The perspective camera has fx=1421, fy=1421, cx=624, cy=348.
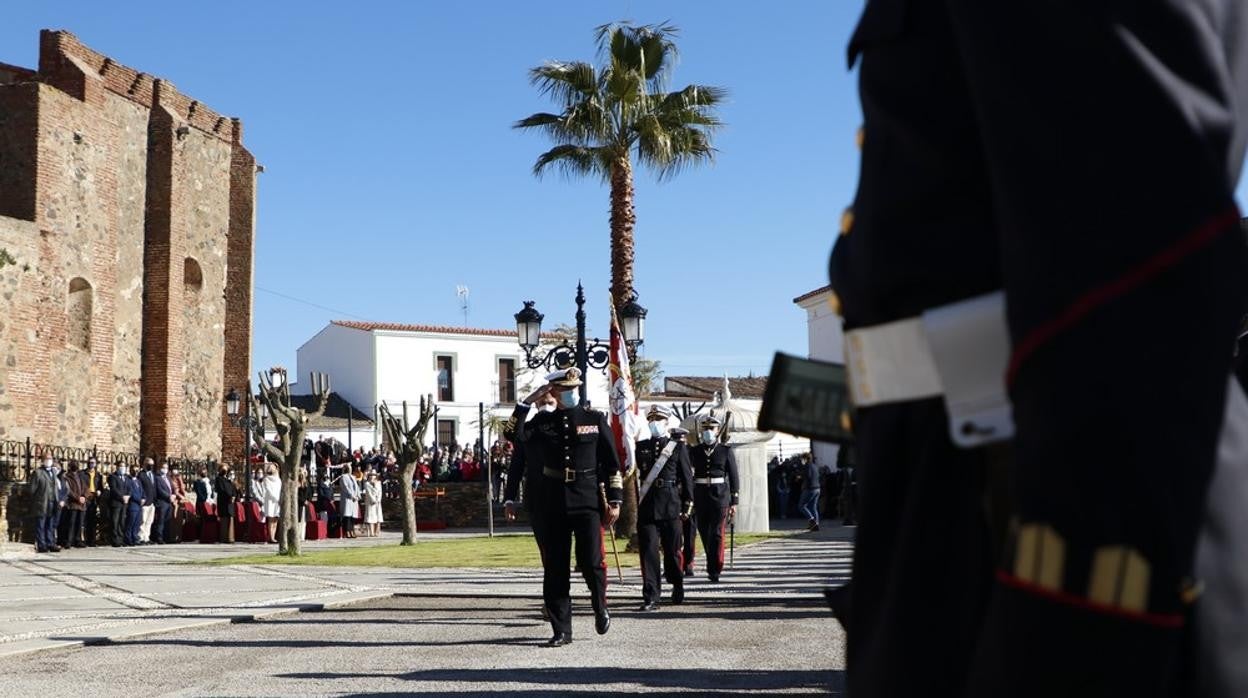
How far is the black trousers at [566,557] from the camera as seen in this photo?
376 inches

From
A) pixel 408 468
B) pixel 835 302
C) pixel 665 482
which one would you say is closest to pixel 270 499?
pixel 408 468

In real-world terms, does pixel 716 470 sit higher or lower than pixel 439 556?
higher

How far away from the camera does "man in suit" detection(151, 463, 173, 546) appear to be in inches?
1232

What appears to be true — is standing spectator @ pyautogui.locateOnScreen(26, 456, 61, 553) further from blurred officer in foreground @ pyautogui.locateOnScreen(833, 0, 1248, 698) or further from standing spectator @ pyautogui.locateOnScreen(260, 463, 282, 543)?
blurred officer in foreground @ pyautogui.locateOnScreen(833, 0, 1248, 698)

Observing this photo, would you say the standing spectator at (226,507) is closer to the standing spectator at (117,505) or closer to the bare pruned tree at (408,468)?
the standing spectator at (117,505)

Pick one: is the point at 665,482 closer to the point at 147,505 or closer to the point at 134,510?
the point at 134,510

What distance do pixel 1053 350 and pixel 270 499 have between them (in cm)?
3169

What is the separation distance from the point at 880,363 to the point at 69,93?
122 feet

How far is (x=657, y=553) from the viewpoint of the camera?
1291cm

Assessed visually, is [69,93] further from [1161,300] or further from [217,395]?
[1161,300]

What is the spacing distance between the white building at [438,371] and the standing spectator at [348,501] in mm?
38647

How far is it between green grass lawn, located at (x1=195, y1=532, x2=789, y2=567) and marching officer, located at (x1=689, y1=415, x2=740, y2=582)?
3113 millimetres

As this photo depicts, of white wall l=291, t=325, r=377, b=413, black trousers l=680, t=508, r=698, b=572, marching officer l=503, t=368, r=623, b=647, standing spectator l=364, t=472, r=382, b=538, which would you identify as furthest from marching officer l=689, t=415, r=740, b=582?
white wall l=291, t=325, r=377, b=413

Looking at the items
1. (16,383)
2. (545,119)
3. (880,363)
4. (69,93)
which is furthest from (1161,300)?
(69,93)
